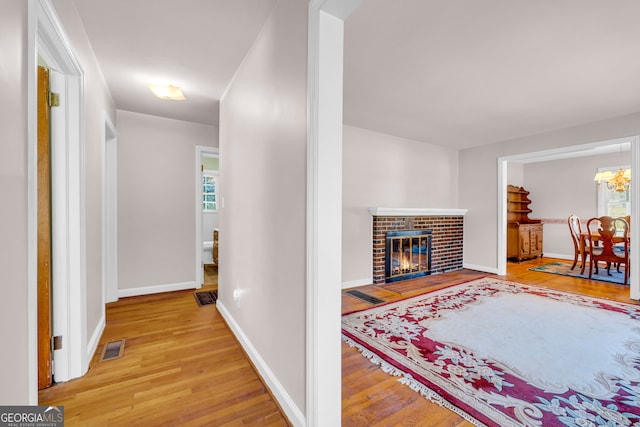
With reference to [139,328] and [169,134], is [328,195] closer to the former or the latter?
[139,328]

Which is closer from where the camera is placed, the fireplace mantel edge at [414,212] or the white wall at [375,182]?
the white wall at [375,182]

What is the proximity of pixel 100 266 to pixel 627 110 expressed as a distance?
6130mm

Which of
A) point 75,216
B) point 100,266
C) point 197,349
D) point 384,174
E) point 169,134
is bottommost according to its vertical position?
point 197,349

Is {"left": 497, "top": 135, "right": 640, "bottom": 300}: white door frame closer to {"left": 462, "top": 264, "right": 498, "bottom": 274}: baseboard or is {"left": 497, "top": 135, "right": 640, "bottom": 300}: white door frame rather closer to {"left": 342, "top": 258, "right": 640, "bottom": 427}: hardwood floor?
{"left": 462, "top": 264, "right": 498, "bottom": 274}: baseboard

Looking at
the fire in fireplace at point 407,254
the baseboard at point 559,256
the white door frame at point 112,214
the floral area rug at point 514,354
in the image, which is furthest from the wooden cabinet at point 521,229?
the white door frame at point 112,214

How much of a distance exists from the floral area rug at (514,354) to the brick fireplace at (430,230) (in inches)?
37.1

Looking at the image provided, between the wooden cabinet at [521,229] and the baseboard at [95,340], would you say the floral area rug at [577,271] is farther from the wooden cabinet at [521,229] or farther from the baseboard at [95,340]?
the baseboard at [95,340]

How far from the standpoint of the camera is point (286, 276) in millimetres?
1543

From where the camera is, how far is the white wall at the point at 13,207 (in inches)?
32.6

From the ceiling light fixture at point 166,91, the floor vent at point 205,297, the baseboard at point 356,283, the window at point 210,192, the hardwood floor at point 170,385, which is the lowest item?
the hardwood floor at point 170,385

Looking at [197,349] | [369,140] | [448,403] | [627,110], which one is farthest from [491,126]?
[197,349]

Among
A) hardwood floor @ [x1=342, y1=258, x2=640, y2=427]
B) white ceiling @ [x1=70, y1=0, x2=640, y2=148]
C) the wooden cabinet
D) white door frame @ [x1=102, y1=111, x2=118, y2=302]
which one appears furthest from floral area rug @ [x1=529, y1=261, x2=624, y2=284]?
white door frame @ [x1=102, y1=111, x2=118, y2=302]

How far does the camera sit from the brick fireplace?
4.23 meters

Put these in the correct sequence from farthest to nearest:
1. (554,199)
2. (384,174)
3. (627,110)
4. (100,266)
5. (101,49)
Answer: (554,199)
(384,174)
(627,110)
(100,266)
(101,49)
